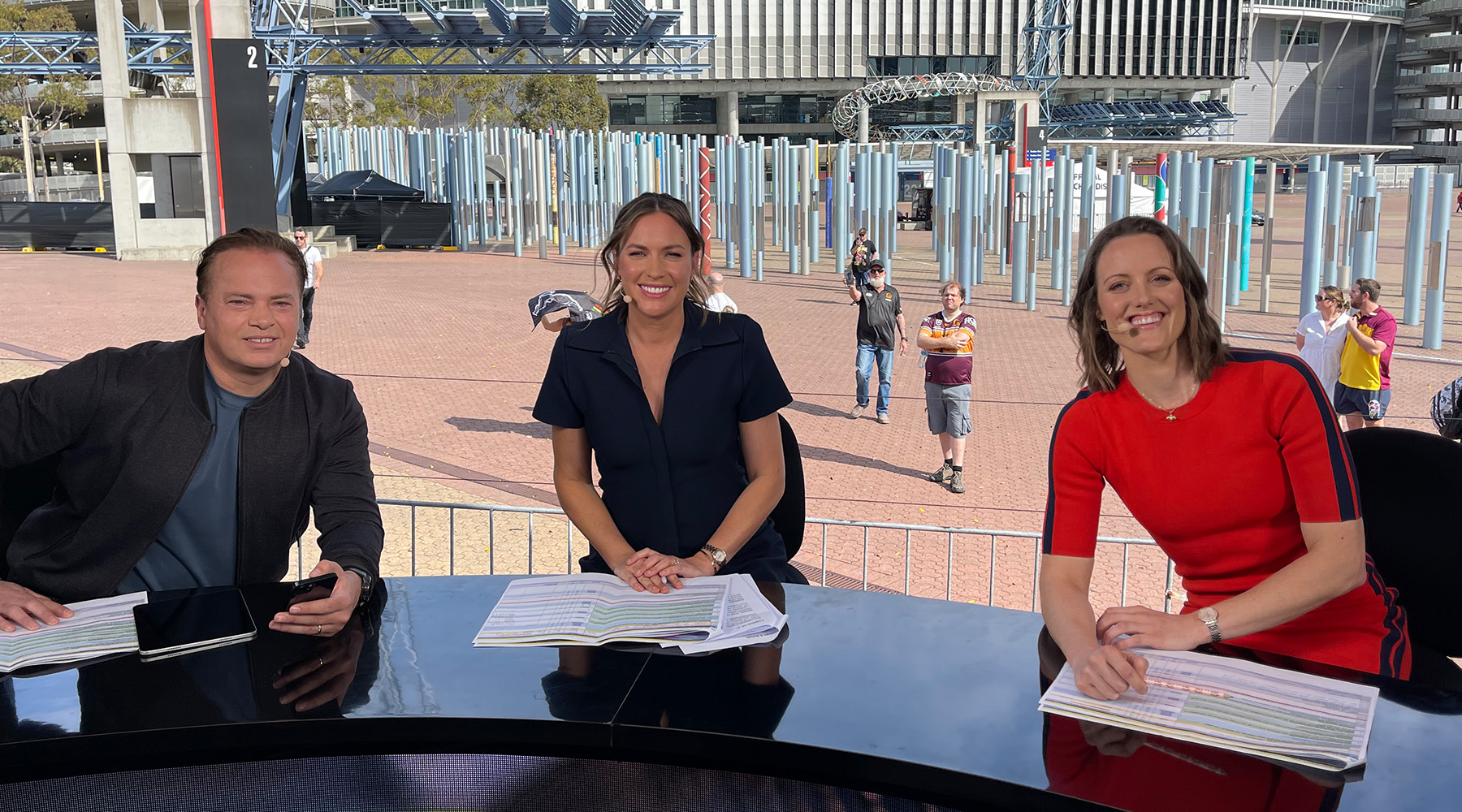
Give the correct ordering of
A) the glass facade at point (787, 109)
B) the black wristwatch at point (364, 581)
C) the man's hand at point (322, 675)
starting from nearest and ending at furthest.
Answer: the man's hand at point (322, 675), the black wristwatch at point (364, 581), the glass facade at point (787, 109)

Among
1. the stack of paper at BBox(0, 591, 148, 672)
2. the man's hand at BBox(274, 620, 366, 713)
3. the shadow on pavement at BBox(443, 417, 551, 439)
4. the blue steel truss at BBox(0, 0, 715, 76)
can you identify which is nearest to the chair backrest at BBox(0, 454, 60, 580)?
the stack of paper at BBox(0, 591, 148, 672)

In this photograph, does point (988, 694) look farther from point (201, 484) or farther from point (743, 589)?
point (201, 484)

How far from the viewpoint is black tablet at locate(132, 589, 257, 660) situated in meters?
2.25

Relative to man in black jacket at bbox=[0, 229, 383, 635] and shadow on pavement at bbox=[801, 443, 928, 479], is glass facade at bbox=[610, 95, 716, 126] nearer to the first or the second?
shadow on pavement at bbox=[801, 443, 928, 479]

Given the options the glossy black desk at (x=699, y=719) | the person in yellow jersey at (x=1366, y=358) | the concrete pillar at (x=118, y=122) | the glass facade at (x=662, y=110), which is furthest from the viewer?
the glass facade at (x=662, y=110)

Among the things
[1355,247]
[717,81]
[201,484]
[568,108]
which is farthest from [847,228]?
[717,81]

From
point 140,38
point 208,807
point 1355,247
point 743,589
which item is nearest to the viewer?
point 208,807

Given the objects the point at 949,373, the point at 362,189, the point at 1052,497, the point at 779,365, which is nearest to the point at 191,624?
the point at 1052,497

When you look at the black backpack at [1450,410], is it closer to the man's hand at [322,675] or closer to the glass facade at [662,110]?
the man's hand at [322,675]

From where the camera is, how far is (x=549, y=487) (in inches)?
332

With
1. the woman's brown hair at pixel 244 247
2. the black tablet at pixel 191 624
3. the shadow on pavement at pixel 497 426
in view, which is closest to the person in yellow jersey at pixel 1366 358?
the shadow on pavement at pixel 497 426

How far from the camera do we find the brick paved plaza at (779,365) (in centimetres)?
678

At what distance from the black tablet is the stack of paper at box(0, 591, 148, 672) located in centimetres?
3

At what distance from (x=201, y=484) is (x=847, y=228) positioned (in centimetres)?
2432
